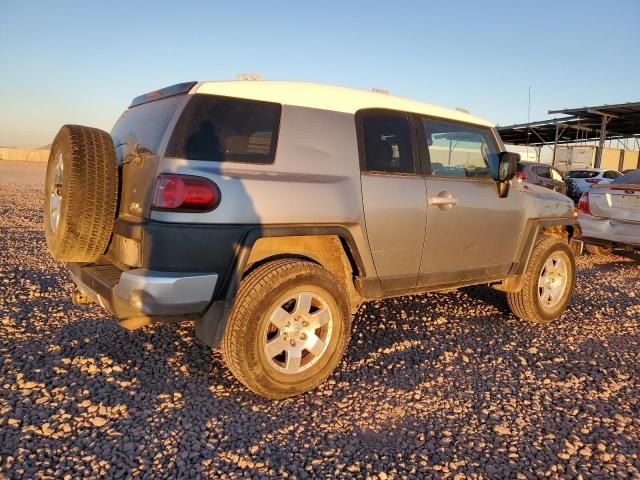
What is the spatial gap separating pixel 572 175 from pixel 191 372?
20.6 metres

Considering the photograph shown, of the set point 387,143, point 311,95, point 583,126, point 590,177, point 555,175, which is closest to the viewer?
point 311,95

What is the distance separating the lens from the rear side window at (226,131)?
2789 millimetres

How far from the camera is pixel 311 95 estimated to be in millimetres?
3254

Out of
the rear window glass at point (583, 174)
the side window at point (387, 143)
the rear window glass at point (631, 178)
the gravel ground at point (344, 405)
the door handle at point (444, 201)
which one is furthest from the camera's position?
the rear window glass at point (583, 174)

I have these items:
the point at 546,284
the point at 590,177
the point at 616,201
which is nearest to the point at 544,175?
the point at 590,177

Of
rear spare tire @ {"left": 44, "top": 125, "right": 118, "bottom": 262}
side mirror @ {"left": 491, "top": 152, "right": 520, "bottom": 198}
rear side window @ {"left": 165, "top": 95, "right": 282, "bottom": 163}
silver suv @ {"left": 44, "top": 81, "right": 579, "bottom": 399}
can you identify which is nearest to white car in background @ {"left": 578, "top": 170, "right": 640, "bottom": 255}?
side mirror @ {"left": 491, "top": 152, "right": 520, "bottom": 198}

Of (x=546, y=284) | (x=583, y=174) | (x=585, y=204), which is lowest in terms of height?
(x=546, y=284)

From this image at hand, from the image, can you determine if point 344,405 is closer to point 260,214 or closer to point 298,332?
point 298,332

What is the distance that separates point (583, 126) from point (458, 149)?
26541 mm

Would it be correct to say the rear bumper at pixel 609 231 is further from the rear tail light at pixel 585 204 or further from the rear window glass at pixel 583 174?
the rear window glass at pixel 583 174

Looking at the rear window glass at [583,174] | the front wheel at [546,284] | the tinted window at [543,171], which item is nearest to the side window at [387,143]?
the front wheel at [546,284]

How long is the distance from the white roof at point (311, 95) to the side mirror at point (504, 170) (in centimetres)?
81

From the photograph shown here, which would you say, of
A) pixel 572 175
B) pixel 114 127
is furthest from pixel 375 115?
pixel 572 175

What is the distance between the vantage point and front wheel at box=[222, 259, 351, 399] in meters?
2.89
